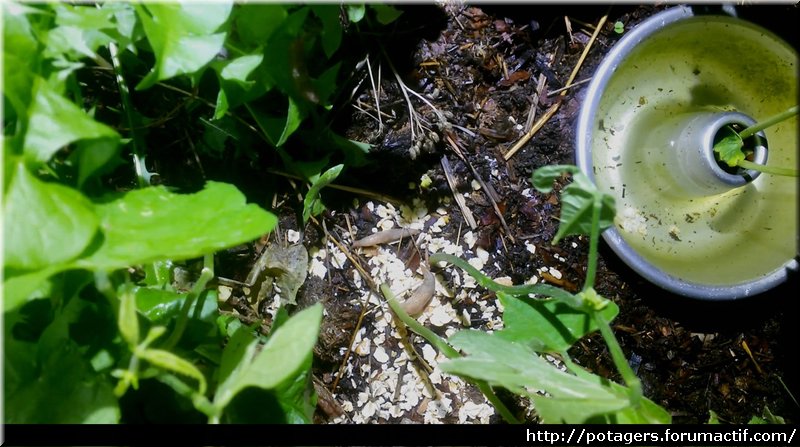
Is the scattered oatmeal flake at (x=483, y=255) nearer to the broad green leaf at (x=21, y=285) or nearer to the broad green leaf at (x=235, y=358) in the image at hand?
the broad green leaf at (x=235, y=358)

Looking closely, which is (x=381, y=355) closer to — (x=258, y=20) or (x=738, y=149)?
(x=258, y=20)

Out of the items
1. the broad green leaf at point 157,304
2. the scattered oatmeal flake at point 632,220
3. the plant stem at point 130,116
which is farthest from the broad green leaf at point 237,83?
the scattered oatmeal flake at point 632,220

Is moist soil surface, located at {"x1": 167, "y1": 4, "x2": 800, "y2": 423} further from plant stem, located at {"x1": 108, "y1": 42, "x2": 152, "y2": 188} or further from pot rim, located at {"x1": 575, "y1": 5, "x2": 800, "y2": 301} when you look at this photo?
plant stem, located at {"x1": 108, "y1": 42, "x2": 152, "y2": 188}

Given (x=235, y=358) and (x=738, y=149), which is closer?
(x=235, y=358)

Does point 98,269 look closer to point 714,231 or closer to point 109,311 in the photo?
point 109,311

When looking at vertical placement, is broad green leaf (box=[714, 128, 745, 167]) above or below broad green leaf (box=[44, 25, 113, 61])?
below

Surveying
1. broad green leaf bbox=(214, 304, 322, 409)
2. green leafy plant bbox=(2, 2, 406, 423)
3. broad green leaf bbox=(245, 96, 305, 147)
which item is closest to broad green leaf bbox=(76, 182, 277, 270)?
green leafy plant bbox=(2, 2, 406, 423)

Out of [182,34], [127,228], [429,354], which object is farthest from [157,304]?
[429,354]
